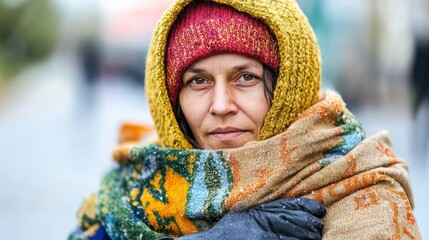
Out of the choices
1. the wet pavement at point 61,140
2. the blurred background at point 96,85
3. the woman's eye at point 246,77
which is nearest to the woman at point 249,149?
the woman's eye at point 246,77

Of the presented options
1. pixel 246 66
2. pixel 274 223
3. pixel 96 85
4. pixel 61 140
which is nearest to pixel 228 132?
pixel 246 66

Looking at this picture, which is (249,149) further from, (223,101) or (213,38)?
(213,38)

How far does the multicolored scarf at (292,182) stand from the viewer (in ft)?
7.59

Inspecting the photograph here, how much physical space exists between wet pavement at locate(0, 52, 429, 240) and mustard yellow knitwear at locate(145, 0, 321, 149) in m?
0.68

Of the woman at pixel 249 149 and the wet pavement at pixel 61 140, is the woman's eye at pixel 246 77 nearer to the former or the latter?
the woman at pixel 249 149

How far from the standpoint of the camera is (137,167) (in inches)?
106

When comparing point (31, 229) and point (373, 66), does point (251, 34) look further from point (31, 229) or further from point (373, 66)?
point (373, 66)

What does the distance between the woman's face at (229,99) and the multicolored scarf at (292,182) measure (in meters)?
0.10

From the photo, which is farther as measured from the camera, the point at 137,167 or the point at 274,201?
the point at 137,167

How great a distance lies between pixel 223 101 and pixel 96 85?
1140 centimetres

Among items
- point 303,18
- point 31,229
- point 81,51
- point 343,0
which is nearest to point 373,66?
point 343,0

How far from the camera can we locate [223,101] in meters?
2.50

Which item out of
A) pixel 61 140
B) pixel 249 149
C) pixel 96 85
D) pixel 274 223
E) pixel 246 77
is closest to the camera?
pixel 274 223

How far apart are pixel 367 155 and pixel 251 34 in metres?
0.54
